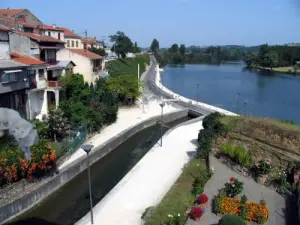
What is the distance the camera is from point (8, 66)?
2080cm

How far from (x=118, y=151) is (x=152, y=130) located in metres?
6.67

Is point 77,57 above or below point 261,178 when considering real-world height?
above

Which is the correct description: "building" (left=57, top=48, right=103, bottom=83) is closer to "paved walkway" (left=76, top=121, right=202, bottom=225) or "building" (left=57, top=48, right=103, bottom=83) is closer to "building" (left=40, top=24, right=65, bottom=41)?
"building" (left=40, top=24, right=65, bottom=41)

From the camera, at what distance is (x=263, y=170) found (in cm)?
1419

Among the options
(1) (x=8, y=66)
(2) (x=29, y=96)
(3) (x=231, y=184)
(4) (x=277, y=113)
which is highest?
(1) (x=8, y=66)

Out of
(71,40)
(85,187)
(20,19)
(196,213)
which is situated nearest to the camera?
(196,213)

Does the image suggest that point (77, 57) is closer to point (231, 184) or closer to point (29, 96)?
point (29, 96)

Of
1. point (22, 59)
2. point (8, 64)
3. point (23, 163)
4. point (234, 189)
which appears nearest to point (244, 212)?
point (234, 189)

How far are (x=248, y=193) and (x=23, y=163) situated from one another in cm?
1026

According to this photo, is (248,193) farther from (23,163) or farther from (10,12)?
(10,12)

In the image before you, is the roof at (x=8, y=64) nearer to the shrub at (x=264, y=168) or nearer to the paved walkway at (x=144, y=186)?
the paved walkway at (x=144, y=186)

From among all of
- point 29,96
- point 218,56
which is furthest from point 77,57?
point 218,56

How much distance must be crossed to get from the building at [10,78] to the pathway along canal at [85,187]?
7992 mm

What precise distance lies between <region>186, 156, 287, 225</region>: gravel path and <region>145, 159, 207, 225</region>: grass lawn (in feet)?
2.37
